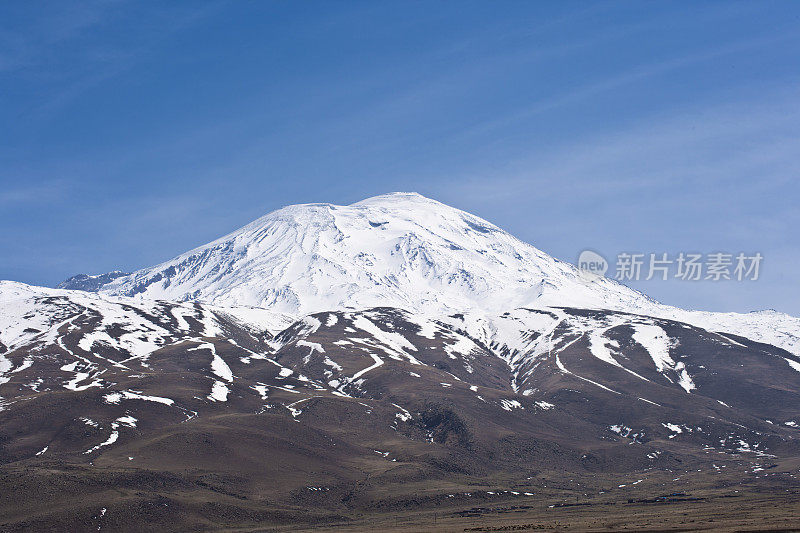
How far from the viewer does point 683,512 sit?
15412cm

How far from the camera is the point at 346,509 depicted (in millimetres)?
186000

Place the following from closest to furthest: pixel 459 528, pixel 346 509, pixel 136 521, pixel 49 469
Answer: pixel 459 528
pixel 136 521
pixel 49 469
pixel 346 509

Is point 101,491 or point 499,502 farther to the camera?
point 499,502

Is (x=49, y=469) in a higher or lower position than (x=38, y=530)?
higher

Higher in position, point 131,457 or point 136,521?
point 131,457

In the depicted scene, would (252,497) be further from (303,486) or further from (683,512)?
(683,512)

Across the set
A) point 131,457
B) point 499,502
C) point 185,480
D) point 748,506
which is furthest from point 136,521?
point 748,506

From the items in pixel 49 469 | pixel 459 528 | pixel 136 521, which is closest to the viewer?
pixel 459 528

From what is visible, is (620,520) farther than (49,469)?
No

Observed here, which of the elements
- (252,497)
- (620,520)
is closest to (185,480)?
(252,497)

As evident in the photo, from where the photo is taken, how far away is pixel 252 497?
183125 millimetres

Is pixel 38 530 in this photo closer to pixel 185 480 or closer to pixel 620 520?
pixel 185 480

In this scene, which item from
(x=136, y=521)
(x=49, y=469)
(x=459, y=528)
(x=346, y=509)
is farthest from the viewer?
(x=346, y=509)

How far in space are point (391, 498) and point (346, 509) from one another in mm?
10642
